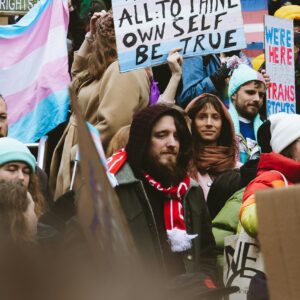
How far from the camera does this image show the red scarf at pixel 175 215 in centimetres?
Answer: 496

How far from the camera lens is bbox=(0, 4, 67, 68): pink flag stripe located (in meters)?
7.62

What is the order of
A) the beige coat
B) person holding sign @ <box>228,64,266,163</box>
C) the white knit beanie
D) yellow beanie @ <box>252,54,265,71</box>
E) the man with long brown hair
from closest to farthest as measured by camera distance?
the man with long brown hair, the white knit beanie, the beige coat, person holding sign @ <box>228,64,266,163</box>, yellow beanie @ <box>252,54,265,71</box>

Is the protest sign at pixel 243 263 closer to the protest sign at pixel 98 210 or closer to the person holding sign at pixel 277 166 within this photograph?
the person holding sign at pixel 277 166

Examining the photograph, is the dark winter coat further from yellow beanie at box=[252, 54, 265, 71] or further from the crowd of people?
yellow beanie at box=[252, 54, 265, 71]

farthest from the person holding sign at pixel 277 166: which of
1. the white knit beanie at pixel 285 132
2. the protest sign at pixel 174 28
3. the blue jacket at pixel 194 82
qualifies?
the blue jacket at pixel 194 82

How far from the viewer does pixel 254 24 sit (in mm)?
9203

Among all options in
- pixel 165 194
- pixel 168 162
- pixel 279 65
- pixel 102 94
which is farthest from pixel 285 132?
pixel 279 65

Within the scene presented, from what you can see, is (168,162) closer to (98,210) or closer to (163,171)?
(163,171)

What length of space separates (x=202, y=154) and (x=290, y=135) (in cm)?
92

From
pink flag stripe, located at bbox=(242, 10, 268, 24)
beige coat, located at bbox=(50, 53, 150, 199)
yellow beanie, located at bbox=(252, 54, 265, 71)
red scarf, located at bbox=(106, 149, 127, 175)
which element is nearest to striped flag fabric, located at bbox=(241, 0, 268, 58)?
pink flag stripe, located at bbox=(242, 10, 268, 24)

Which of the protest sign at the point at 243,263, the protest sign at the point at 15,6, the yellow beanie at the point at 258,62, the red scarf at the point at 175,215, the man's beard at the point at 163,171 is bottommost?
the protest sign at the point at 243,263

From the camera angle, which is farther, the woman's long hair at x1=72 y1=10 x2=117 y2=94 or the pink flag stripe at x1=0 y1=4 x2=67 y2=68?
the pink flag stripe at x1=0 y1=4 x2=67 y2=68

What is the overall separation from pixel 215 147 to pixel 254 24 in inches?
126

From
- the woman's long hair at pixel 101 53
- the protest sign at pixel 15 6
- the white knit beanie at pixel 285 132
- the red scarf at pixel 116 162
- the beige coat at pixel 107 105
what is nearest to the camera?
the red scarf at pixel 116 162
